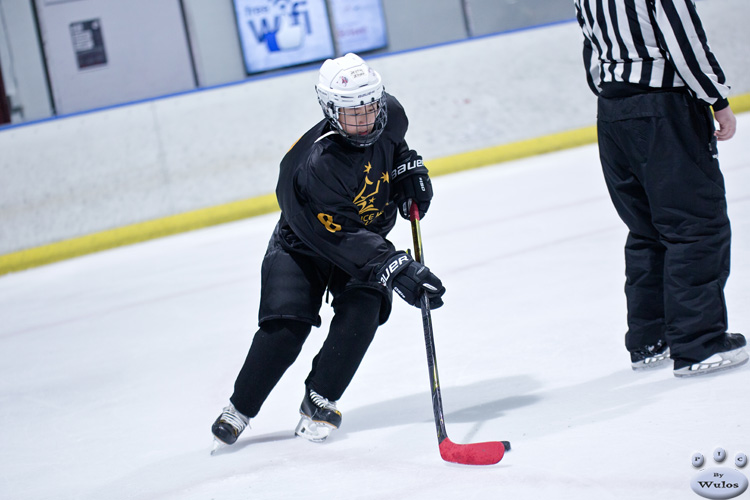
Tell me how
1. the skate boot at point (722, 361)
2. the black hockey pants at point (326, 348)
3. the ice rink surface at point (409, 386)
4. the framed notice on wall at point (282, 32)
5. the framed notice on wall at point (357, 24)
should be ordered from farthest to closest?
the framed notice on wall at point (357, 24) < the framed notice on wall at point (282, 32) < the black hockey pants at point (326, 348) < the skate boot at point (722, 361) < the ice rink surface at point (409, 386)

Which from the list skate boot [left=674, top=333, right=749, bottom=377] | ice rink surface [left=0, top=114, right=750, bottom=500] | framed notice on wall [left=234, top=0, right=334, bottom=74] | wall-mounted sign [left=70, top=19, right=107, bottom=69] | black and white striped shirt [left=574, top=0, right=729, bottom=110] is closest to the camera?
ice rink surface [left=0, top=114, right=750, bottom=500]

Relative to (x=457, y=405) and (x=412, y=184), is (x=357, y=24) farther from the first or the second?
(x=457, y=405)

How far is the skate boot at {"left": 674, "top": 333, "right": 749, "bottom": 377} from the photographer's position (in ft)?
5.48

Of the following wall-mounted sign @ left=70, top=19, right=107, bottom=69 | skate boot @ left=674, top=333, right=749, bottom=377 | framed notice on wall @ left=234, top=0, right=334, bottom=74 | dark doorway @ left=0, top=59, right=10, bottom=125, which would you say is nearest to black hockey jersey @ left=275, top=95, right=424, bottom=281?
skate boot @ left=674, top=333, right=749, bottom=377

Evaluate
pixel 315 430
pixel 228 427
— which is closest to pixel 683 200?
pixel 315 430

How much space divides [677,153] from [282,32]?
6294 mm

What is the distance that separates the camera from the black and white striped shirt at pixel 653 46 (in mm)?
1569

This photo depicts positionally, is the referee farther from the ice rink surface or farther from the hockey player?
the hockey player

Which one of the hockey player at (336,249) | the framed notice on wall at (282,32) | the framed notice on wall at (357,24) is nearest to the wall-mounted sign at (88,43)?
the framed notice on wall at (282,32)

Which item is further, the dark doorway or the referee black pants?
the dark doorway

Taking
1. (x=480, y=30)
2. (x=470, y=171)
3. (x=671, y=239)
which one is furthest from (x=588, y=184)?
(x=480, y=30)

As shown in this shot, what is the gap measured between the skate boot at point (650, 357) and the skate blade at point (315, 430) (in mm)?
692

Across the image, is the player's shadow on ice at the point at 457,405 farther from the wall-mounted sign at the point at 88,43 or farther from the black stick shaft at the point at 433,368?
the wall-mounted sign at the point at 88,43

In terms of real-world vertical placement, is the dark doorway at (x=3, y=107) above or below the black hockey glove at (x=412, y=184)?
above
